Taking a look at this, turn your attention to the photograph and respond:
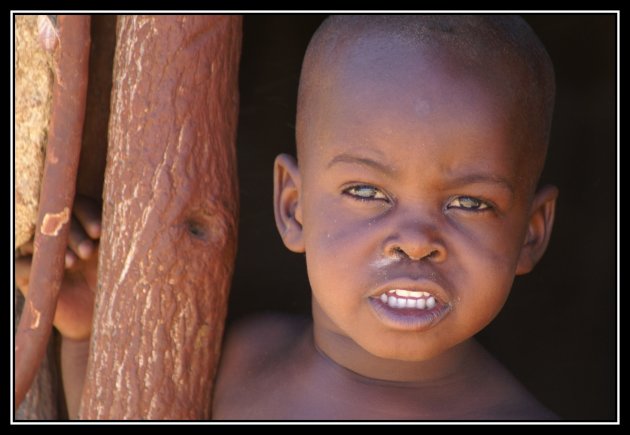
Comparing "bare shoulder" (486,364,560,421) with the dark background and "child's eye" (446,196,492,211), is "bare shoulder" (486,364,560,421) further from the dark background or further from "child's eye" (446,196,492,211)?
the dark background

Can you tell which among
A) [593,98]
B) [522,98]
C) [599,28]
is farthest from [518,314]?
[522,98]

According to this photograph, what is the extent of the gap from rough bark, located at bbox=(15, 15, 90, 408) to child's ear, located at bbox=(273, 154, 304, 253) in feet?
1.30

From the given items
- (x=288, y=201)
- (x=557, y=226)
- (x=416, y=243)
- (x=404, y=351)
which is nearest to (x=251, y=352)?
(x=288, y=201)

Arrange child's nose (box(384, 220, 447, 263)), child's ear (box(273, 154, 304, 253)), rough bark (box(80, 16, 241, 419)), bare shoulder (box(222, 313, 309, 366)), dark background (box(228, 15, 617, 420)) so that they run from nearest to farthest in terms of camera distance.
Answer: child's nose (box(384, 220, 447, 263))
rough bark (box(80, 16, 241, 419))
child's ear (box(273, 154, 304, 253))
bare shoulder (box(222, 313, 309, 366))
dark background (box(228, 15, 617, 420))

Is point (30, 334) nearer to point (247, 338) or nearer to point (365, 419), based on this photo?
point (247, 338)

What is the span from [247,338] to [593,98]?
41.7 inches

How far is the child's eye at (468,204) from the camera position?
1701 mm

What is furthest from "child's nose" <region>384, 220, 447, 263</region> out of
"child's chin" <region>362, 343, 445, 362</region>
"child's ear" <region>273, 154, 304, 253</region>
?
"child's ear" <region>273, 154, 304, 253</region>

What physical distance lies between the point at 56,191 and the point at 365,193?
0.59 meters

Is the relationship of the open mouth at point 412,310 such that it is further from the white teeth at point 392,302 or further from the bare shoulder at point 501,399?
the bare shoulder at point 501,399

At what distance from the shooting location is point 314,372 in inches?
77.0

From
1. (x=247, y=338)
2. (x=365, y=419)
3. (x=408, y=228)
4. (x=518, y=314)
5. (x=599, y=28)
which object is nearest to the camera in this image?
(x=408, y=228)

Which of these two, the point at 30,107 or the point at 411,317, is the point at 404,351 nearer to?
the point at 411,317

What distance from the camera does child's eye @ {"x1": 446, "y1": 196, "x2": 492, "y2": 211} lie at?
1.70 m
